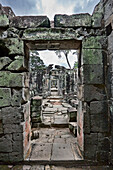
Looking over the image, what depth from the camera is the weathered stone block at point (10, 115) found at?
2529mm

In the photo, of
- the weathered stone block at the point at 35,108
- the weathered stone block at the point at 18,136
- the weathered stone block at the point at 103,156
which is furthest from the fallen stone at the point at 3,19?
the weathered stone block at the point at 103,156

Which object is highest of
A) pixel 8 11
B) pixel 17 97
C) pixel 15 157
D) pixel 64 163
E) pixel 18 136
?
pixel 8 11

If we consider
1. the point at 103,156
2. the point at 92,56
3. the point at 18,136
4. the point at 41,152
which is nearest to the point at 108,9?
the point at 92,56

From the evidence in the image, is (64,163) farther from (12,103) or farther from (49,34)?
(49,34)

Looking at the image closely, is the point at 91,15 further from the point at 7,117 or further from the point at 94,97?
the point at 7,117

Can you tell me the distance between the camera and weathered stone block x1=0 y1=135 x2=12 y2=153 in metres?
2.55

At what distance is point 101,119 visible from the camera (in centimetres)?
257

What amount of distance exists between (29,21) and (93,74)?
209 centimetres

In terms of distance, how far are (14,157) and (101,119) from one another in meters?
2.34

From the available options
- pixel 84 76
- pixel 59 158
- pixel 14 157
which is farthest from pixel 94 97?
pixel 14 157

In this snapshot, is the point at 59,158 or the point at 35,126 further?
the point at 35,126

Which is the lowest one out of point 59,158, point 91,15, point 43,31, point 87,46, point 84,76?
point 59,158

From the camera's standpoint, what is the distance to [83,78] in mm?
2582

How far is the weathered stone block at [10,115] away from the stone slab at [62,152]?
4.45 feet
